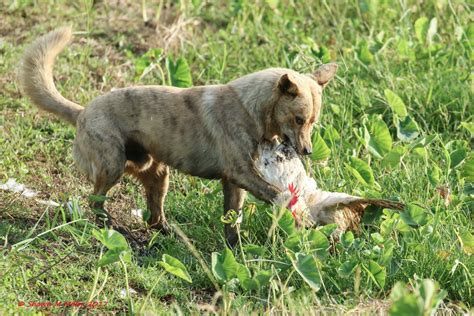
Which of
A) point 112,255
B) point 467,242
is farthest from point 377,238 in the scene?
point 112,255

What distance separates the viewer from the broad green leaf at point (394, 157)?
22.9 ft

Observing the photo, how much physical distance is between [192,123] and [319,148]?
0.82 meters

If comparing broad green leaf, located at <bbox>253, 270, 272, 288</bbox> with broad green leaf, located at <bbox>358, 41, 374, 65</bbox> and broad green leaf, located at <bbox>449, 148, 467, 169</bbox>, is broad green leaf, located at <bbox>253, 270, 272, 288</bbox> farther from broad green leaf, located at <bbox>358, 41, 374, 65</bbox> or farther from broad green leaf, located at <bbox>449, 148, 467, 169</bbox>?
broad green leaf, located at <bbox>358, 41, 374, 65</bbox>

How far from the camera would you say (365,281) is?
6.15 m

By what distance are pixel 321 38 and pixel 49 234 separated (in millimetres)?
4092

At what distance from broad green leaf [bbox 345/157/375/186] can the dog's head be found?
1.48 feet

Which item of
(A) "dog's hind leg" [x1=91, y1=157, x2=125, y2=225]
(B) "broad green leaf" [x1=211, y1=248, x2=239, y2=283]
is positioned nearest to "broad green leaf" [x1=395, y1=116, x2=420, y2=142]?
(A) "dog's hind leg" [x1=91, y1=157, x2=125, y2=225]

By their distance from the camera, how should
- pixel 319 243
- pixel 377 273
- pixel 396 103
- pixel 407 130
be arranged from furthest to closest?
pixel 396 103 < pixel 407 130 < pixel 319 243 < pixel 377 273

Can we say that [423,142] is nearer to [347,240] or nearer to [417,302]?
[347,240]

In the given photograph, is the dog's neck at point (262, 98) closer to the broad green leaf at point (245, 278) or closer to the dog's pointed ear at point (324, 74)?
the dog's pointed ear at point (324, 74)

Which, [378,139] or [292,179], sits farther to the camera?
[378,139]

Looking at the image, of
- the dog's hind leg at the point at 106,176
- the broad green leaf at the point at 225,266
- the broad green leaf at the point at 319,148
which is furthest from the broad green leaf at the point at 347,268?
the dog's hind leg at the point at 106,176

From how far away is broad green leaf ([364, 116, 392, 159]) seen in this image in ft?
23.1

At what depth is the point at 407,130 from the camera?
730 centimetres
